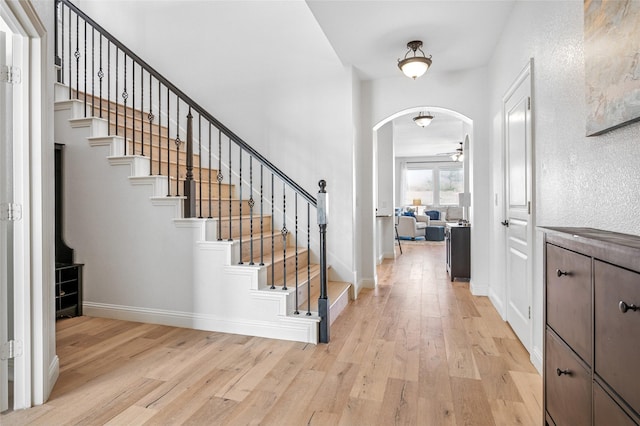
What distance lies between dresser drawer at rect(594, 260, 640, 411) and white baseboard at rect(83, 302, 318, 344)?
6.86 feet

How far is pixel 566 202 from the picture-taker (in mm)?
1971

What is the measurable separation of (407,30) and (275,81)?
5.77 ft

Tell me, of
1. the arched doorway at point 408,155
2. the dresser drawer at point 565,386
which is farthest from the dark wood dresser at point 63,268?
the dresser drawer at point 565,386

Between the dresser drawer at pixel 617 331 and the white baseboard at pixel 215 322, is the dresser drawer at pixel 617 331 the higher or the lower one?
the higher one

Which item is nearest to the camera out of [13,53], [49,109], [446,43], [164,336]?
[13,53]

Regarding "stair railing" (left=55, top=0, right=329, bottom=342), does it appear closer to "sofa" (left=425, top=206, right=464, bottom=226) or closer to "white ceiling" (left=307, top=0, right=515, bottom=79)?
"white ceiling" (left=307, top=0, right=515, bottom=79)

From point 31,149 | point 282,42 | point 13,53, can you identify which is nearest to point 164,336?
point 31,149

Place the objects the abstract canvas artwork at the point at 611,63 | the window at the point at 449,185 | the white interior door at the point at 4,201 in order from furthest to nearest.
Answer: the window at the point at 449,185
the white interior door at the point at 4,201
the abstract canvas artwork at the point at 611,63

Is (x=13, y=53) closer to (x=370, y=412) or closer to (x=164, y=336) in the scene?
(x=164, y=336)

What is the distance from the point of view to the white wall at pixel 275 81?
4.26 m

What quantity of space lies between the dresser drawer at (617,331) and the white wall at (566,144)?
493 mm

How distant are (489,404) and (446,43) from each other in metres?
3.26

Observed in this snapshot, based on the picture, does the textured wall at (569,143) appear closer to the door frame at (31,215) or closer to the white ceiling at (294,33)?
the white ceiling at (294,33)

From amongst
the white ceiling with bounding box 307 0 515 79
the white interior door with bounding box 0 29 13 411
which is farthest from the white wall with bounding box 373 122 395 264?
the white interior door with bounding box 0 29 13 411
